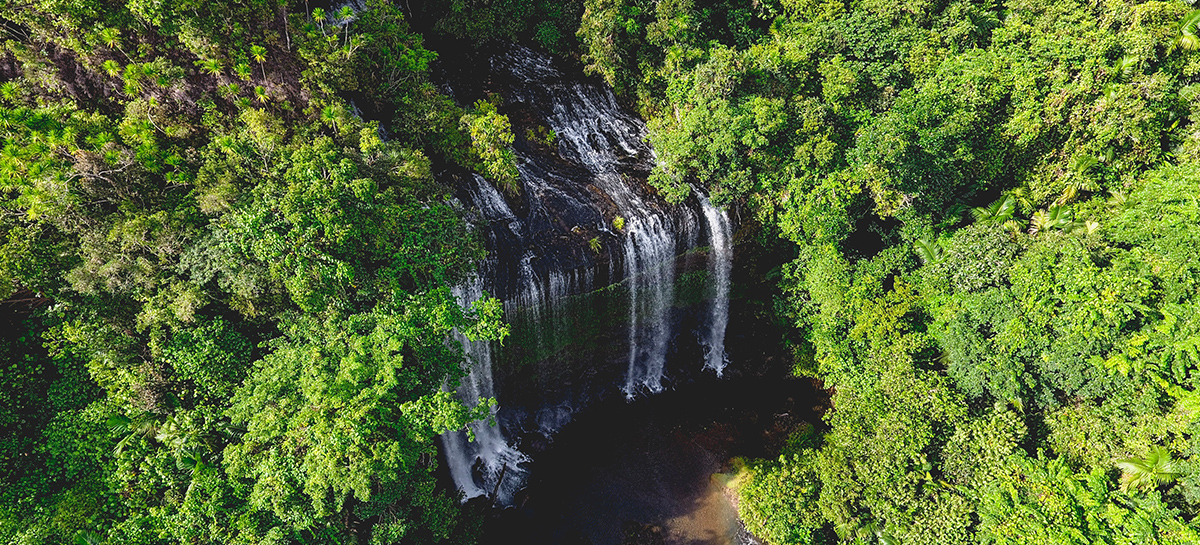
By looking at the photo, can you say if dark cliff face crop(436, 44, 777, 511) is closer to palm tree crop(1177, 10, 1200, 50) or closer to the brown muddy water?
the brown muddy water

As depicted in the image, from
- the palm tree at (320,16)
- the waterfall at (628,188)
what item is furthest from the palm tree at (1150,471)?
the palm tree at (320,16)

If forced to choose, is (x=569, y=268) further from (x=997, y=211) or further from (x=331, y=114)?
(x=997, y=211)

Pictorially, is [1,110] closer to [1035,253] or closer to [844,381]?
[844,381]

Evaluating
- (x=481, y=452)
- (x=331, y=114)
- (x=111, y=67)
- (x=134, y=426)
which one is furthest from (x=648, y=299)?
(x=111, y=67)

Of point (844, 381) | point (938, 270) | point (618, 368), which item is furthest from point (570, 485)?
point (938, 270)

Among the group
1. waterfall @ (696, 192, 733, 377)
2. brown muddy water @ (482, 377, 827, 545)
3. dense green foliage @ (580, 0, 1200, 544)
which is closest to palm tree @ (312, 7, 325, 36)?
dense green foliage @ (580, 0, 1200, 544)
